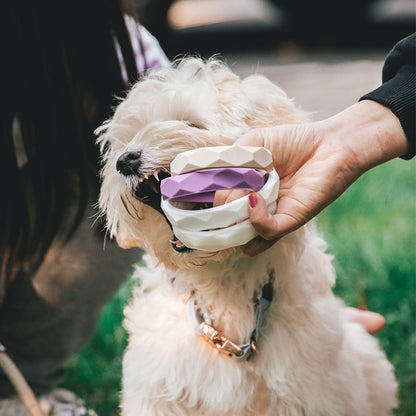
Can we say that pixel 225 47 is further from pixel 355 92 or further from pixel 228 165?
pixel 228 165

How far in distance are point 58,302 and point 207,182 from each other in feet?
4.69

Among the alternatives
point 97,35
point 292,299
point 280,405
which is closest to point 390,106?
point 292,299

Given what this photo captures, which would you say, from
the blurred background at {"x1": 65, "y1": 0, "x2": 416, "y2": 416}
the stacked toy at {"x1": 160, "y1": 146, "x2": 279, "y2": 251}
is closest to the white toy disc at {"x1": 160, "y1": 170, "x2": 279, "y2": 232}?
the stacked toy at {"x1": 160, "y1": 146, "x2": 279, "y2": 251}

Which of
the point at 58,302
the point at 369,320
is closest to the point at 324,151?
the point at 369,320

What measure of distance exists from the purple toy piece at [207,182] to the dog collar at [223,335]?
1.76 ft

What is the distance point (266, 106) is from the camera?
4.70 ft

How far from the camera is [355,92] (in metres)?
4.83

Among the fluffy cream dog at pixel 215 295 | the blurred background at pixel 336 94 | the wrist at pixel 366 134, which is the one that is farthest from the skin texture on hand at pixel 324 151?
the blurred background at pixel 336 94

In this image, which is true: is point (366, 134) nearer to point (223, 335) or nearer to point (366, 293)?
point (223, 335)

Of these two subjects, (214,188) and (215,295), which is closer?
(214,188)

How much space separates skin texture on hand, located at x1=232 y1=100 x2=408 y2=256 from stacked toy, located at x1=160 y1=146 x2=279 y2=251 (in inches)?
5.5

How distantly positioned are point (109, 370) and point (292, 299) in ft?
4.01

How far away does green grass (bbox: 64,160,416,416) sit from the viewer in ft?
7.86

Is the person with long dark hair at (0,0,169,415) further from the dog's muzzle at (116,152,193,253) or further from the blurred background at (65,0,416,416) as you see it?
the dog's muzzle at (116,152,193,253)
